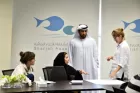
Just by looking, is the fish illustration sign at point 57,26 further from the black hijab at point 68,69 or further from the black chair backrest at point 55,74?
the black chair backrest at point 55,74

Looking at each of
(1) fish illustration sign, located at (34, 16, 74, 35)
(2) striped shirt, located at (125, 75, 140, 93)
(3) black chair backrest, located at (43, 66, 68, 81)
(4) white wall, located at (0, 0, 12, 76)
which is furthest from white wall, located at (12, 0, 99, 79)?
(2) striped shirt, located at (125, 75, 140, 93)

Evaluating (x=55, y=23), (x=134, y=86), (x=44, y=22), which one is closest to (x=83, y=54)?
(x=55, y=23)

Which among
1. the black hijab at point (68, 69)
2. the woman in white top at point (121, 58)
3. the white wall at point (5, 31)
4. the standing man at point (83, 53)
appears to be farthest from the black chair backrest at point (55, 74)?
the white wall at point (5, 31)

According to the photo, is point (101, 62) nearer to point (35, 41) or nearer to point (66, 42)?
point (66, 42)

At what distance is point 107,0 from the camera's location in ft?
19.3

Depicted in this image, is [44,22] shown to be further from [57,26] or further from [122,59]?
[122,59]

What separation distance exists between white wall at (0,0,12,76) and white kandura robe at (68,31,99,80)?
1305mm

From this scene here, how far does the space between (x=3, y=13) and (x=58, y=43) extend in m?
1.38

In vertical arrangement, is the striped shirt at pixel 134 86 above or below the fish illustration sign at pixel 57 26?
below

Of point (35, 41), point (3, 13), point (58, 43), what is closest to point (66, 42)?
point (58, 43)

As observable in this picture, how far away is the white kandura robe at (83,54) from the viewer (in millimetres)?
5055

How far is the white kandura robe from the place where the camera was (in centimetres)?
505

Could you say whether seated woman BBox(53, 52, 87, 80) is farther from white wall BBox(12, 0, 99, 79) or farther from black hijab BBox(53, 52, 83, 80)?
white wall BBox(12, 0, 99, 79)

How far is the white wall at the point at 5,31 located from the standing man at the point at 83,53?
132 cm
